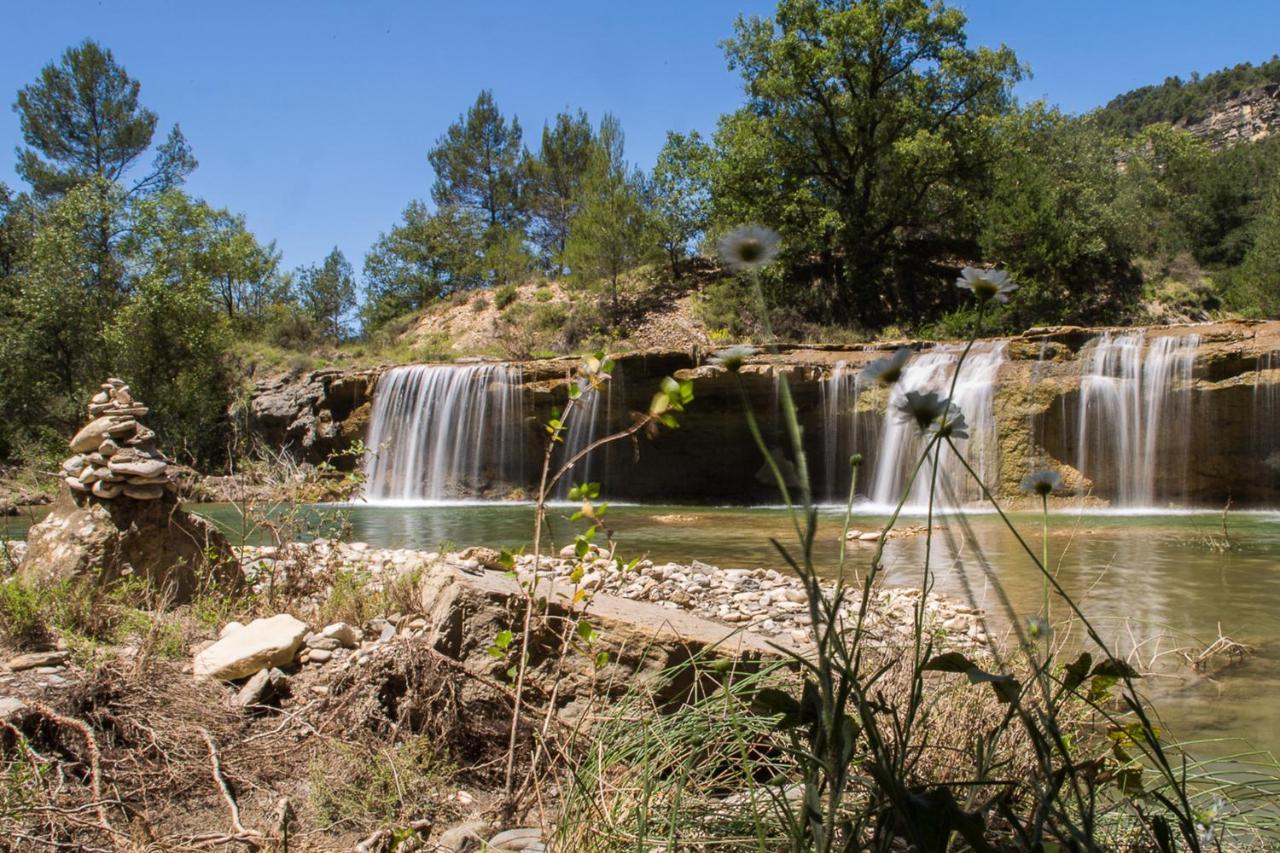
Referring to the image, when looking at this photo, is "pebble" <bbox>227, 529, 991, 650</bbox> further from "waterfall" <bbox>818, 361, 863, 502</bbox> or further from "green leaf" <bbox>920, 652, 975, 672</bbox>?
"waterfall" <bbox>818, 361, 863, 502</bbox>

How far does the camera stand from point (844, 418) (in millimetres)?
17031

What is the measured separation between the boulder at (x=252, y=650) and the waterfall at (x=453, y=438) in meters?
15.7

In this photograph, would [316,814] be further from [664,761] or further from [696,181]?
[696,181]

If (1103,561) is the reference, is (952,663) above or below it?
above

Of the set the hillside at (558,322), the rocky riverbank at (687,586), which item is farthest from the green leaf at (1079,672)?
the hillside at (558,322)

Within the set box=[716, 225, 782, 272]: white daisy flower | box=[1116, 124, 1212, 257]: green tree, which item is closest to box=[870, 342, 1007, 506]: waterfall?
box=[716, 225, 782, 272]: white daisy flower

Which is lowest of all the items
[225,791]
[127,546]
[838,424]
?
[225,791]

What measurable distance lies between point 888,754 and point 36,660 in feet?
10.3

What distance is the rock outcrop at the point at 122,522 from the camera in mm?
4266

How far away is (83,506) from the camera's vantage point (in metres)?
4.44

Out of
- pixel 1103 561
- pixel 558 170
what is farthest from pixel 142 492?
pixel 558 170

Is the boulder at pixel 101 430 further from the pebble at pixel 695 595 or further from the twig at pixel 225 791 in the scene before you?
the twig at pixel 225 791

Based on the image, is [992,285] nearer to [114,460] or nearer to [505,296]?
[114,460]

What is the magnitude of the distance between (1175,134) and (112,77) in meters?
48.9
